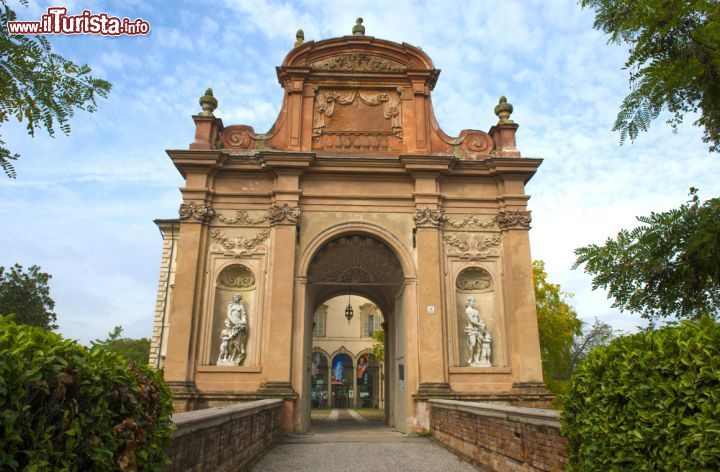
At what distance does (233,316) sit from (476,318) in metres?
6.86

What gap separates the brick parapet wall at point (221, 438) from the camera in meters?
5.50

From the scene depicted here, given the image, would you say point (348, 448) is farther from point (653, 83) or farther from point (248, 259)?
point (653, 83)

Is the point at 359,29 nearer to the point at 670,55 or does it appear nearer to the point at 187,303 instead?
the point at 187,303

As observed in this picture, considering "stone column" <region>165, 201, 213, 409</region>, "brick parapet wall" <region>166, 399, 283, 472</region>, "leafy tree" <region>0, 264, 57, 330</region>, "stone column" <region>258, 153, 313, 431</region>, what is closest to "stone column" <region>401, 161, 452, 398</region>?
"stone column" <region>258, 153, 313, 431</region>

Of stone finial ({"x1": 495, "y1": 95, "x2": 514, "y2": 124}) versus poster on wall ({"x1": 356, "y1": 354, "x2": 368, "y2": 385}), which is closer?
stone finial ({"x1": 495, "y1": 95, "x2": 514, "y2": 124})

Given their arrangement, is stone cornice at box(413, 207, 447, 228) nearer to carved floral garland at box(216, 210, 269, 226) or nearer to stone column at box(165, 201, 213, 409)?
carved floral garland at box(216, 210, 269, 226)

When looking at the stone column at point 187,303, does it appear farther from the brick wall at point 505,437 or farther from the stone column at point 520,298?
the stone column at point 520,298

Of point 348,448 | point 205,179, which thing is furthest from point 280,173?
point 348,448

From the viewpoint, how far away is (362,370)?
143ft

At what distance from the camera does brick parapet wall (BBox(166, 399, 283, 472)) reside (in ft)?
18.1

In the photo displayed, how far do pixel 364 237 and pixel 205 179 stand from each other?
5.04 m

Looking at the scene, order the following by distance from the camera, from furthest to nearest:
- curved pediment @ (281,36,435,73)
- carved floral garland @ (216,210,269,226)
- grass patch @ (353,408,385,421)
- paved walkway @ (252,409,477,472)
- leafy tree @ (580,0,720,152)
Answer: grass patch @ (353,408,385,421) → curved pediment @ (281,36,435,73) → carved floral garland @ (216,210,269,226) → paved walkway @ (252,409,477,472) → leafy tree @ (580,0,720,152)

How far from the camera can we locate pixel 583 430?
4965mm

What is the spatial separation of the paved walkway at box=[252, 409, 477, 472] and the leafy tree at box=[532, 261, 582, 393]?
1622cm
